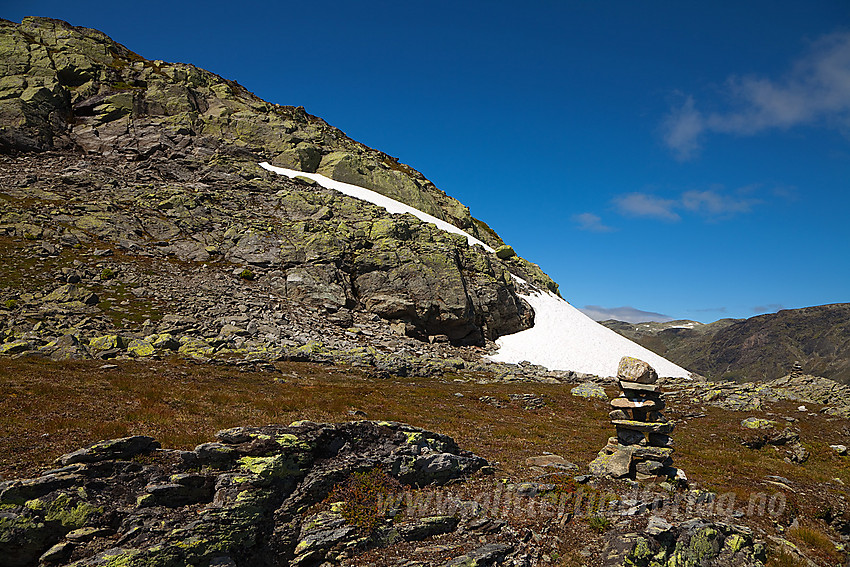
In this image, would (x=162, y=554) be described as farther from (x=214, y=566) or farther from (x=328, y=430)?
(x=328, y=430)

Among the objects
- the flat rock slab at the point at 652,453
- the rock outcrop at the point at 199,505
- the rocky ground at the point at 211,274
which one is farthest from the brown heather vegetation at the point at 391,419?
the rocky ground at the point at 211,274

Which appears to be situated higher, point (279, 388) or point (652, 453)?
point (652, 453)

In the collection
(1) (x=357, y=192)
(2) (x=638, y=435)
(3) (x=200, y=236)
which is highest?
(1) (x=357, y=192)

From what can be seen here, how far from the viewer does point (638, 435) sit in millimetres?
19359

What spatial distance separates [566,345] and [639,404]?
45888 mm

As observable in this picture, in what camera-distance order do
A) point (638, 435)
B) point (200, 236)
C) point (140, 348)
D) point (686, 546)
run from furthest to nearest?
1. point (200, 236)
2. point (140, 348)
3. point (638, 435)
4. point (686, 546)

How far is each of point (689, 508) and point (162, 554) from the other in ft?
54.6

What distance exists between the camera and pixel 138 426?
15.5 metres

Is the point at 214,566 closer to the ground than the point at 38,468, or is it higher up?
closer to the ground

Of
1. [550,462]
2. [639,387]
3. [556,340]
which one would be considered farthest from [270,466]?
[556,340]

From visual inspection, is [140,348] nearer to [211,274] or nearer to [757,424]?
[211,274]

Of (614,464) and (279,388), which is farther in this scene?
(279,388)

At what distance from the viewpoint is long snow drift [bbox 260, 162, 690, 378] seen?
5916cm

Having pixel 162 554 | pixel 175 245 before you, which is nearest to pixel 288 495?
pixel 162 554
